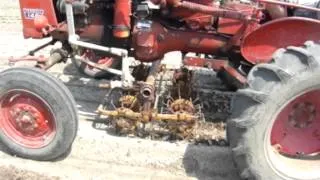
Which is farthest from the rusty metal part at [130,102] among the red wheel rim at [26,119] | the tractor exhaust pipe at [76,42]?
the red wheel rim at [26,119]

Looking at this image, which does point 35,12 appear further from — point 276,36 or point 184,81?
point 276,36

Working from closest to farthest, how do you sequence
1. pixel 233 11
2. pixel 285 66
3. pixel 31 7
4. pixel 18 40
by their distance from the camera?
pixel 285 66
pixel 233 11
pixel 31 7
pixel 18 40

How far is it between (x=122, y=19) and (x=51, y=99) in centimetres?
89

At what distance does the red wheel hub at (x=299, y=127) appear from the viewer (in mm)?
4199

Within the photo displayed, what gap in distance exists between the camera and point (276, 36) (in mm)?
4496

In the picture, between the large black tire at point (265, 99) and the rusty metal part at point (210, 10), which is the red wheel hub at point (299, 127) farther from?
the rusty metal part at point (210, 10)

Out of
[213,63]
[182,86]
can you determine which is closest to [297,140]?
[213,63]

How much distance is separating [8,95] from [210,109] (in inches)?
77.4

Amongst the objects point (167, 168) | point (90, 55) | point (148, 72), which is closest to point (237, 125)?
point (167, 168)

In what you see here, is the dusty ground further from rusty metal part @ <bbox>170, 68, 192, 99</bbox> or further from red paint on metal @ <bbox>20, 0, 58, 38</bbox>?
red paint on metal @ <bbox>20, 0, 58, 38</bbox>

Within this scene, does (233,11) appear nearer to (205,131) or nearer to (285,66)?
(285,66)

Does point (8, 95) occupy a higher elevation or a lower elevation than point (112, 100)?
higher

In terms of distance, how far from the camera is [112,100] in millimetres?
5371

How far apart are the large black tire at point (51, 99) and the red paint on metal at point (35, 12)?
0.58m
